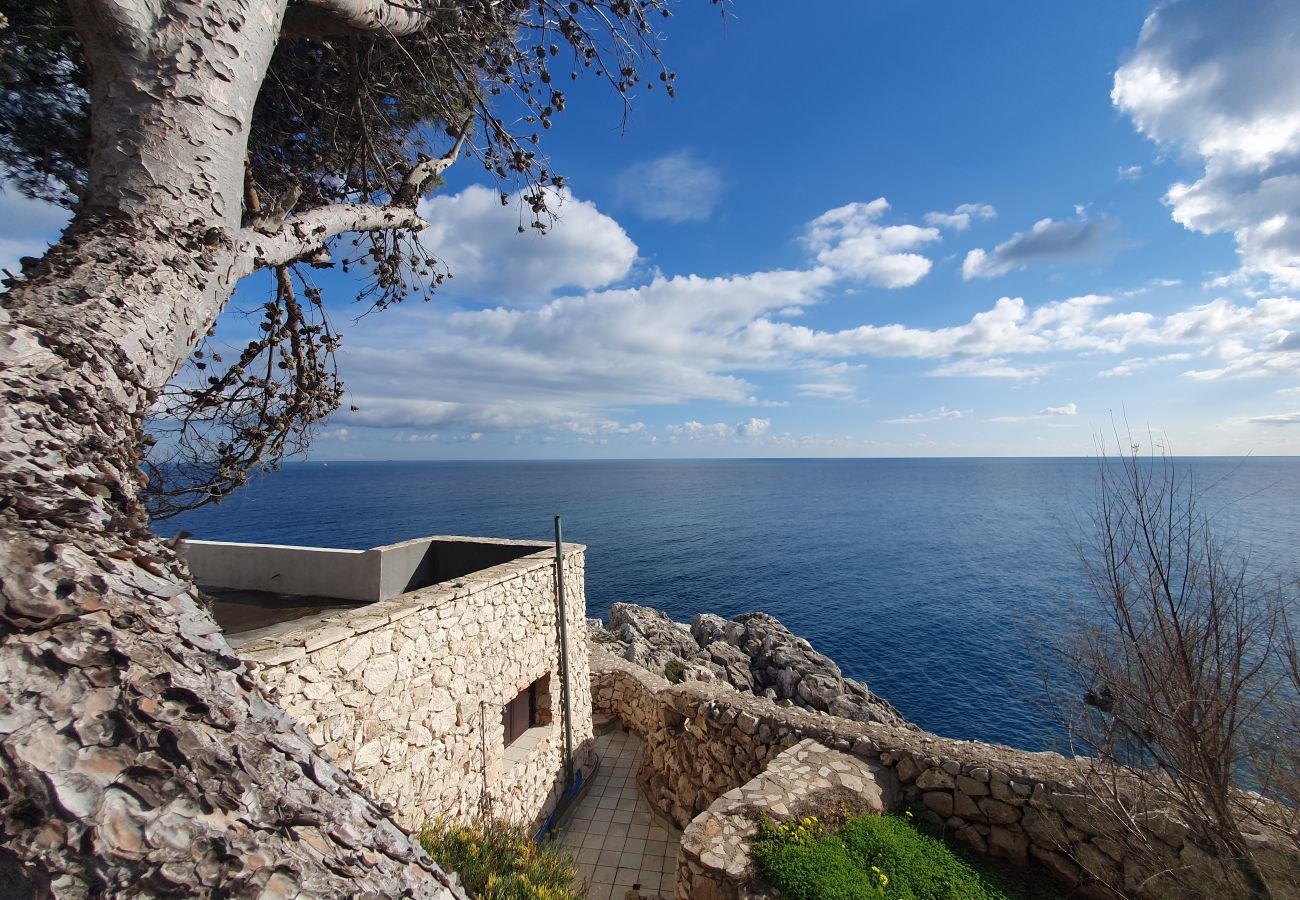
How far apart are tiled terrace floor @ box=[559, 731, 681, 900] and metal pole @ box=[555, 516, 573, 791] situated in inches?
26.1

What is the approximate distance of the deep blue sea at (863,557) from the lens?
23.1 m

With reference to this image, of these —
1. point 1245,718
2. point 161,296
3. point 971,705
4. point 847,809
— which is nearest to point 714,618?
point 971,705

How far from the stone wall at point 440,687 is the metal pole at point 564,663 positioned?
0.10 metres

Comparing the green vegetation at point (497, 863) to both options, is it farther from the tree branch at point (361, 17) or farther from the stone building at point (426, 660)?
the tree branch at point (361, 17)

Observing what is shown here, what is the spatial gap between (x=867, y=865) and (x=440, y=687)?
4.89 m

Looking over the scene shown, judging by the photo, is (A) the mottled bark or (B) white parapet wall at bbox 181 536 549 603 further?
(B) white parapet wall at bbox 181 536 549 603

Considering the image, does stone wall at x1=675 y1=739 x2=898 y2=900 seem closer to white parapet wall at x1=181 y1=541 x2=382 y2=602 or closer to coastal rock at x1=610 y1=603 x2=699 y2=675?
white parapet wall at x1=181 y1=541 x2=382 y2=602

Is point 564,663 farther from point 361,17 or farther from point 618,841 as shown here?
point 361,17

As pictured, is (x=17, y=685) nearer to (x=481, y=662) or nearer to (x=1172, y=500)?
(x=481, y=662)

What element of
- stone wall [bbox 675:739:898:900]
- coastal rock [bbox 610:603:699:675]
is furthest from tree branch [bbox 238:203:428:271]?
coastal rock [bbox 610:603:699:675]

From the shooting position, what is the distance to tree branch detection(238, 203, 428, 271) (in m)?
3.05

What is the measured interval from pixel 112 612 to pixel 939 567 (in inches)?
1891

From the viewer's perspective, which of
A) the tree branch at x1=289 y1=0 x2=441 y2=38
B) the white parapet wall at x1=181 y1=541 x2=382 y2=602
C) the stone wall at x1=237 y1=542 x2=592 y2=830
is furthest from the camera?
the white parapet wall at x1=181 y1=541 x2=382 y2=602

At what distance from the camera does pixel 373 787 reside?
5418 mm
